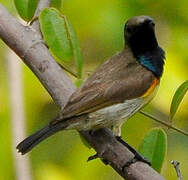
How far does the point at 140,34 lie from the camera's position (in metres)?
3.98

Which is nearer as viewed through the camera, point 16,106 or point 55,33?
point 55,33

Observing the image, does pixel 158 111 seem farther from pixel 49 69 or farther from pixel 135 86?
pixel 49 69

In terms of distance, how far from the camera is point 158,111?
413cm

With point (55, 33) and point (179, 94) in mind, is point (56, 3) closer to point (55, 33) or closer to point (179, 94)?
point (55, 33)

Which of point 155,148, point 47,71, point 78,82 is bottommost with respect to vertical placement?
point 155,148

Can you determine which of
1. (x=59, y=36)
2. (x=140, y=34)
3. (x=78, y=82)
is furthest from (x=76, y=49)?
(x=140, y=34)

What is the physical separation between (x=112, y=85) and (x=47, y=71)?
0.51m

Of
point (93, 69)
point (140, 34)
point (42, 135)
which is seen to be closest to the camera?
point (42, 135)

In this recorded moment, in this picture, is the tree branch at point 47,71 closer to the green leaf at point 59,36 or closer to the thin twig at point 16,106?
the green leaf at point 59,36

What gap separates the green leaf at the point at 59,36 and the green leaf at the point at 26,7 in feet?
0.69

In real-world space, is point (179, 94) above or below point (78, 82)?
below

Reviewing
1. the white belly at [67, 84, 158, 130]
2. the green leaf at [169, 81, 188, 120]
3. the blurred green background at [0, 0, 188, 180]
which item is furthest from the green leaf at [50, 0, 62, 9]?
the green leaf at [169, 81, 188, 120]

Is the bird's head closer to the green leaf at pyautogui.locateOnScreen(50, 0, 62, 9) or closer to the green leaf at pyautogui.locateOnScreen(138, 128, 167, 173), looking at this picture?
the green leaf at pyautogui.locateOnScreen(50, 0, 62, 9)

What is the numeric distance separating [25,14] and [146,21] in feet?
1.98
